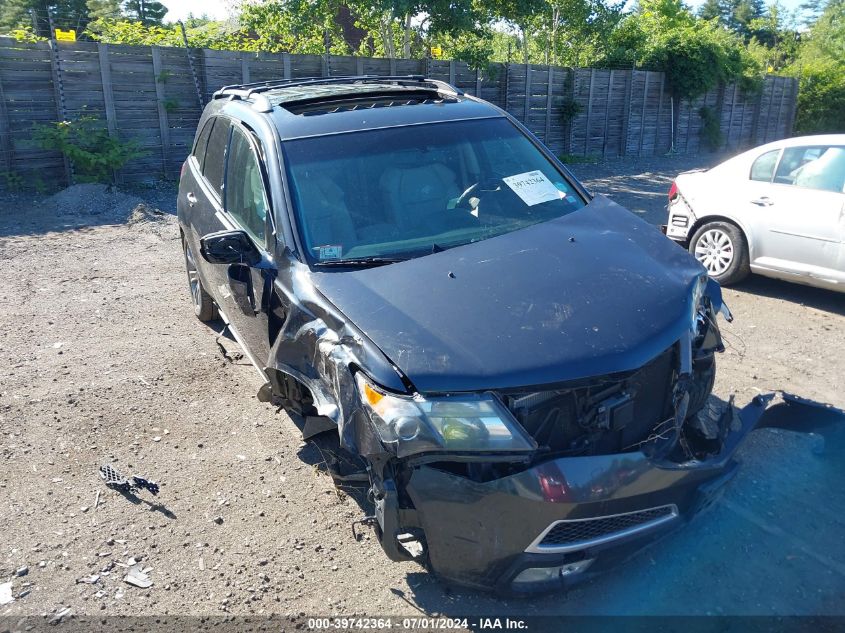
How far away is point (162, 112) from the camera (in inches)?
483

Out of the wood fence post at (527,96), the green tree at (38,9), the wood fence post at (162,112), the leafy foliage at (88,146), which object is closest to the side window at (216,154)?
the leafy foliage at (88,146)

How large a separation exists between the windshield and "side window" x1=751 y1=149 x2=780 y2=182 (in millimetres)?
3324

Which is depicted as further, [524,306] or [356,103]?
[356,103]

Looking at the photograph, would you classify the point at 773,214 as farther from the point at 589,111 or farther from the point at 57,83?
the point at 589,111

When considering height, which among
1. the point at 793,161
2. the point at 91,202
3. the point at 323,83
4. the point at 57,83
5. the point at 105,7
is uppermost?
the point at 105,7

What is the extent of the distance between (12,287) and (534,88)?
13.2 meters

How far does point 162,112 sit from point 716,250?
31.2 ft

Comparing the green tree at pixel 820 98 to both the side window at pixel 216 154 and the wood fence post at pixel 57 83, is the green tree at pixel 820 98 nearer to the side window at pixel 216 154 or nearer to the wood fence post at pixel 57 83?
the wood fence post at pixel 57 83

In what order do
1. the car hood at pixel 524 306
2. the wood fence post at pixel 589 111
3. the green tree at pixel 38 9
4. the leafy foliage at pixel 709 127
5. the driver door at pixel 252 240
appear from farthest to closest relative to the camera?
the green tree at pixel 38 9 → the leafy foliage at pixel 709 127 → the wood fence post at pixel 589 111 → the driver door at pixel 252 240 → the car hood at pixel 524 306

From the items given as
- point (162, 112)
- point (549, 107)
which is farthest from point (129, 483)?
point (549, 107)

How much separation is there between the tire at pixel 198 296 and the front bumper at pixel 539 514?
12.7ft

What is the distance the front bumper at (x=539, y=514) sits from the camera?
2564 millimetres

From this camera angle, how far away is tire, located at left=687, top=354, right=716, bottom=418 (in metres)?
3.25

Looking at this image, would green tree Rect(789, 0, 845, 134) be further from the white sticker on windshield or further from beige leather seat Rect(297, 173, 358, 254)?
beige leather seat Rect(297, 173, 358, 254)
